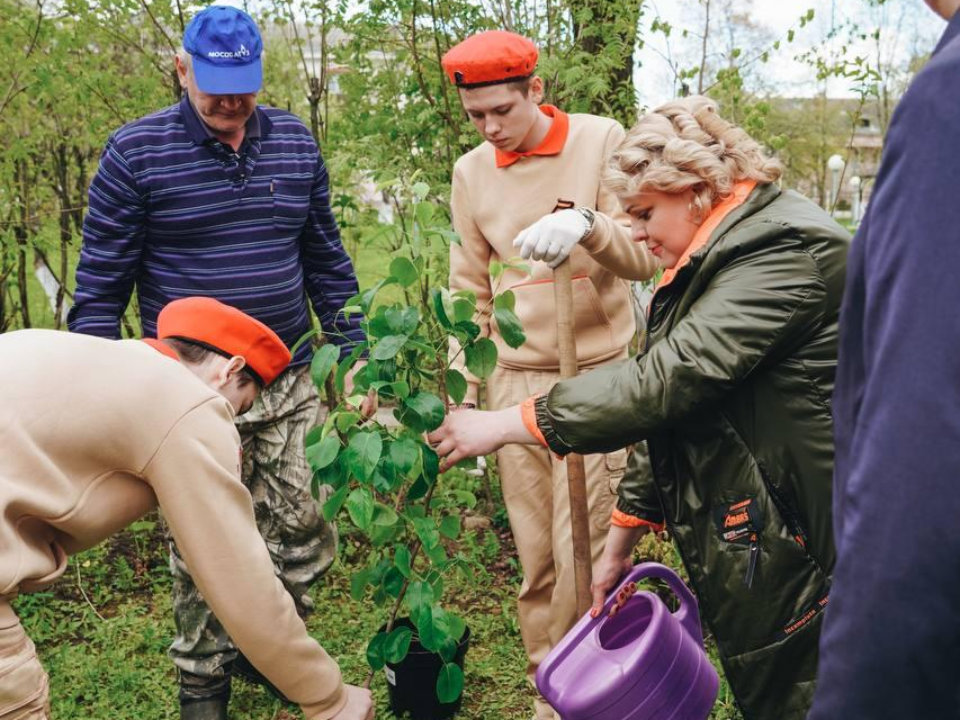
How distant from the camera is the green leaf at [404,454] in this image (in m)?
2.29

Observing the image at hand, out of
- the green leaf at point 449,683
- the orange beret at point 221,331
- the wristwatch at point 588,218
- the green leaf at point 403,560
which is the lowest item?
the green leaf at point 449,683

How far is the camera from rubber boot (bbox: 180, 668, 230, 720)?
310 centimetres

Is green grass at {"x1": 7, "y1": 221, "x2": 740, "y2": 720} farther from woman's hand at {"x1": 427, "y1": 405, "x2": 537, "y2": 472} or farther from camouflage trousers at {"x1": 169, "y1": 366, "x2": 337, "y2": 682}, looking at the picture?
woman's hand at {"x1": 427, "y1": 405, "x2": 537, "y2": 472}

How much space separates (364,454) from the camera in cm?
228

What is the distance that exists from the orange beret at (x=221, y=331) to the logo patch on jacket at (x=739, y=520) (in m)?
1.05

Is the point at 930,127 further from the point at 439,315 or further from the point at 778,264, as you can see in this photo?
the point at 439,315

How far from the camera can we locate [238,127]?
296 centimetres

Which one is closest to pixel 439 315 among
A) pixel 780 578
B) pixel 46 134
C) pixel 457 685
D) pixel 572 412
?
pixel 572 412

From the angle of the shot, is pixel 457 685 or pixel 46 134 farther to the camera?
pixel 46 134

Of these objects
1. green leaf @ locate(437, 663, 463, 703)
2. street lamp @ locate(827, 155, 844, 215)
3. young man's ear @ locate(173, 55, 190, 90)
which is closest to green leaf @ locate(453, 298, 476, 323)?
green leaf @ locate(437, 663, 463, 703)

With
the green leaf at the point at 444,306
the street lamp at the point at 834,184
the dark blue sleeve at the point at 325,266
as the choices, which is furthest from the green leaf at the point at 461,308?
the street lamp at the point at 834,184

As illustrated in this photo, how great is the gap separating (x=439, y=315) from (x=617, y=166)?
0.59 metres

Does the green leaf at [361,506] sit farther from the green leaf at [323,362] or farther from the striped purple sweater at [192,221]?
the striped purple sweater at [192,221]

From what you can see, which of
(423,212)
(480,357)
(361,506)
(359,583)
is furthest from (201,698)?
(423,212)
